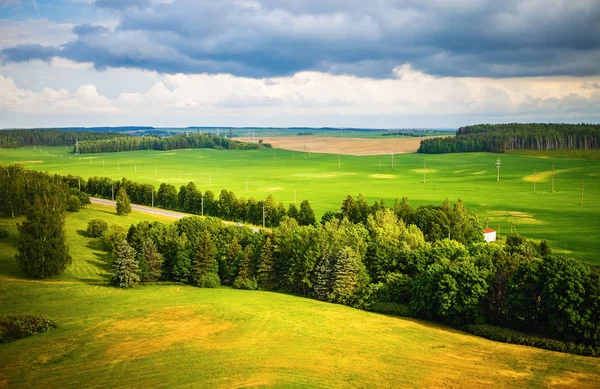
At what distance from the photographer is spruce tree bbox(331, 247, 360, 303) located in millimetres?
60719

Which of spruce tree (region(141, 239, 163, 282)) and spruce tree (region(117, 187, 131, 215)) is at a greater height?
spruce tree (region(117, 187, 131, 215))

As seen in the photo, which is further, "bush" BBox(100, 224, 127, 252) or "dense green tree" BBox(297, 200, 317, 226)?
"dense green tree" BBox(297, 200, 317, 226)

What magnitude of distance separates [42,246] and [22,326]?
25.3m

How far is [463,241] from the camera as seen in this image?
267 ft

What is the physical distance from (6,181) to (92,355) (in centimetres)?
7701

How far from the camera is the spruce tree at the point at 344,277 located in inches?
2391

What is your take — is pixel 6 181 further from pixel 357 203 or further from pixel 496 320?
pixel 496 320

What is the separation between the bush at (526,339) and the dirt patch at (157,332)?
2241cm

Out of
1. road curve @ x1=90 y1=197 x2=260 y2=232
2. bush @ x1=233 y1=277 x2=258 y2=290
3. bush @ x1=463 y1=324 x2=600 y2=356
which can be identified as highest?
road curve @ x1=90 y1=197 x2=260 y2=232

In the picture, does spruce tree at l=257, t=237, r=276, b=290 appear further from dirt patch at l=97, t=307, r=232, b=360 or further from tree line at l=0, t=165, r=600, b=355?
dirt patch at l=97, t=307, r=232, b=360

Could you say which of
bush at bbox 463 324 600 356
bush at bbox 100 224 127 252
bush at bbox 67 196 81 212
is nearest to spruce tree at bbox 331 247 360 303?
bush at bbox 463 324 600 356

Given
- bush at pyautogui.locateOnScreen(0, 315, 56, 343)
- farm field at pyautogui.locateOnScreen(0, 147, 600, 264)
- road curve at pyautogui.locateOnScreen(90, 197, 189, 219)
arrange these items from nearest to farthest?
1. bush at pyautogui.locateOnScreen(0, 315, 56, 343)
2. farm field at pyautogui.locateOnScreen(0, 147, 600, 264)
3. road curve at pyautogui.locateOnScreen(90, 197, 189, 219)

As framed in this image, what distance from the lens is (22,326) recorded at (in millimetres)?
47969

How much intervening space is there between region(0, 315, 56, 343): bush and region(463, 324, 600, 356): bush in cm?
3817
